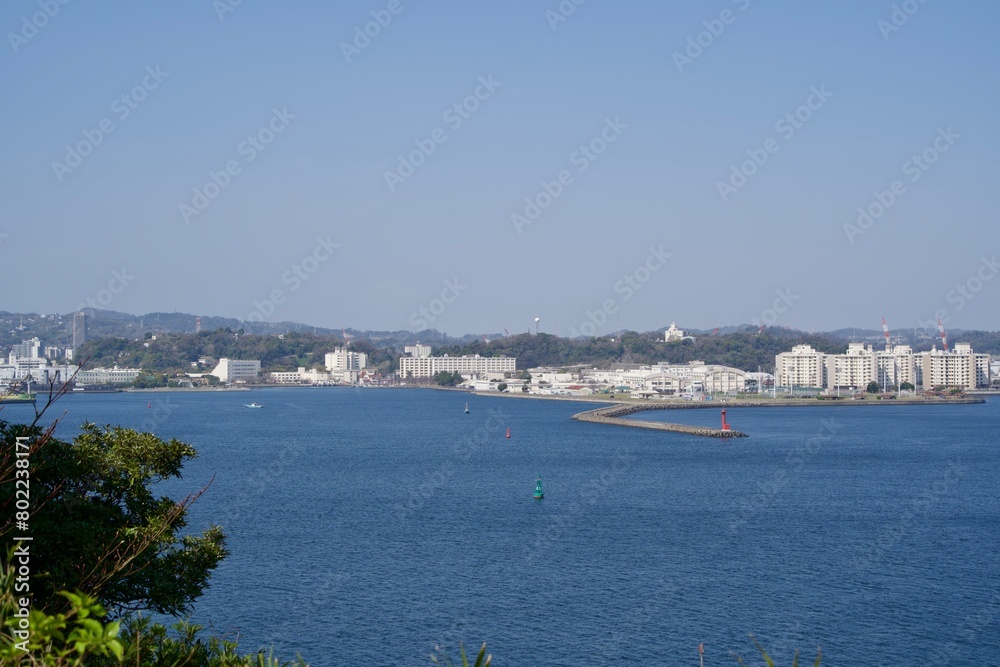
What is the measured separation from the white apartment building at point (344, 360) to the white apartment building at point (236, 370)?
535 centimetres

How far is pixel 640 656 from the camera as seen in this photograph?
5418 millimetres

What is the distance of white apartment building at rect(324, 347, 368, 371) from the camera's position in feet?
196

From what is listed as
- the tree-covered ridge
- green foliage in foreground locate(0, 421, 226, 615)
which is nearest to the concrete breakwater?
green foliage in foreground locate(0, 421, 226, 615)

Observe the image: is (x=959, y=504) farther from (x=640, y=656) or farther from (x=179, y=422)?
(x=179, y=422)

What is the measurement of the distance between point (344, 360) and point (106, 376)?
16.7m

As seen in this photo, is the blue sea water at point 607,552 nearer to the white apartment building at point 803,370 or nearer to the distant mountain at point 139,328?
the white apartment building at point 803,370

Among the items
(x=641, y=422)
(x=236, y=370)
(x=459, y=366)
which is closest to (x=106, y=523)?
(x=641, y=422)

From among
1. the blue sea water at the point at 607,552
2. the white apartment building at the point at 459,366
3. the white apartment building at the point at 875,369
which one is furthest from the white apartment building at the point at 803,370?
the blue sea water at the point at 607,552

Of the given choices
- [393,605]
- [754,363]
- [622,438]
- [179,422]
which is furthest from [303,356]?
[393,605]

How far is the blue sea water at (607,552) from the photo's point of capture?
18.7 ft

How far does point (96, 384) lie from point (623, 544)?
135 ft

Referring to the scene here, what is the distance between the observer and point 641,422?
76.1ft

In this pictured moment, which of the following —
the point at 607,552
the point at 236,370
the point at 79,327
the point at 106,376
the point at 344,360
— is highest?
the point at 79,327

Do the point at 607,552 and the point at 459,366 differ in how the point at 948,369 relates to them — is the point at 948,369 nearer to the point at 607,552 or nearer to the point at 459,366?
the point at 459,366
